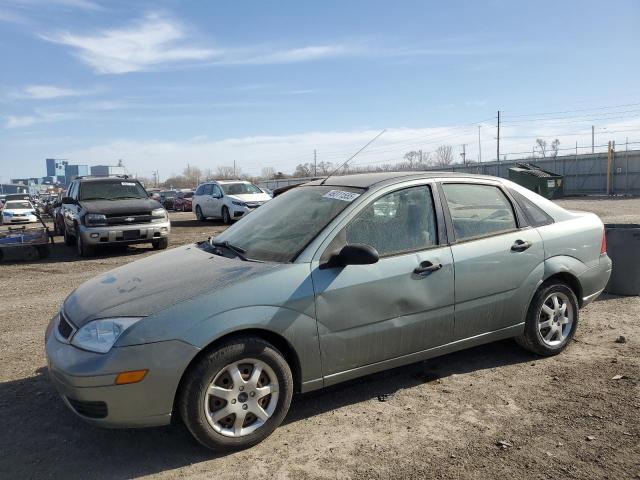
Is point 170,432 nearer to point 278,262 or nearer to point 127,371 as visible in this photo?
point 127,371

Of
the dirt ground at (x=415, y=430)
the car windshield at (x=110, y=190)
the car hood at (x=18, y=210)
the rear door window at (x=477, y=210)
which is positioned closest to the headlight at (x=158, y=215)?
the car windshield at (x=110, y=190)

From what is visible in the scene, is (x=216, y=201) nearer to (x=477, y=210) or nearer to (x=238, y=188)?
(x=238, y=188)

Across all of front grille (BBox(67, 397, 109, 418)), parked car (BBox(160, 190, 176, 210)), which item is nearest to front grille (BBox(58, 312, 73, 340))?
front grille (BBox(67, 397, 109, 418))

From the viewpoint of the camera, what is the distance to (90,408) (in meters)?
2.91

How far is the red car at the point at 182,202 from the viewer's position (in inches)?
1375

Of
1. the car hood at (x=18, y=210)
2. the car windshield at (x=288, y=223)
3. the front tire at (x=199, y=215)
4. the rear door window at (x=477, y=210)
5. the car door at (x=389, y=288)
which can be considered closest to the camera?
the car door at (x=389, y=288)

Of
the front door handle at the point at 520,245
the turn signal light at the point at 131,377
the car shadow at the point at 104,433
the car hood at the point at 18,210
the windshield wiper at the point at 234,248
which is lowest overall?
the car shadow at the point at 104,433

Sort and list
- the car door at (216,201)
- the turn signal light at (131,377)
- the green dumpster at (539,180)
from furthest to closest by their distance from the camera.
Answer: the green dumpster at (539,180) → the car door at (216,201) → the turn signal light at (131,377)

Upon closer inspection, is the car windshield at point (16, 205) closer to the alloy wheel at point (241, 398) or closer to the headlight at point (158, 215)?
the headlight at point (158, 215)

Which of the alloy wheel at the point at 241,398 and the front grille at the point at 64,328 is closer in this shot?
the alloy wheel at the point at 241,398

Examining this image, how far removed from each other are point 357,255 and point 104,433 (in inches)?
82.0

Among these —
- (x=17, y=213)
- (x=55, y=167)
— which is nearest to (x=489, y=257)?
(x=17, y=213)

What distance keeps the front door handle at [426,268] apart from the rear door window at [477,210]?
38 centimetres

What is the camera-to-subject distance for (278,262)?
3420 mm
